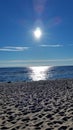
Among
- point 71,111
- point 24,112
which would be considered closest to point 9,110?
point 24,112

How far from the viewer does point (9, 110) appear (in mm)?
13461

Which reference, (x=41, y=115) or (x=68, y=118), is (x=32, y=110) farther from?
(x=68, y=118)

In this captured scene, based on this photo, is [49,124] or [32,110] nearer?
[49,124]

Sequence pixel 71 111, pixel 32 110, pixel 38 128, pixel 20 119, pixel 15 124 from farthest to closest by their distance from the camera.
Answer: pixel 32 110 → pixel 71 111 → pixel 20 119 → pixel 15 124 → pixel 38 128

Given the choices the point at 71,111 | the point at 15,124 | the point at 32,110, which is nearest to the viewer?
the point at 15,124

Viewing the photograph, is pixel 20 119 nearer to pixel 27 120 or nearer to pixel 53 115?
pixel 27 120

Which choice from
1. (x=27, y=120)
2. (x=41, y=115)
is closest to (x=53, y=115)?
(x=41, y=115)

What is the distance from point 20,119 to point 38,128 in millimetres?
1893

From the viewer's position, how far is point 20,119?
11.0 metres

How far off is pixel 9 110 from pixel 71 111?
13.1 feet

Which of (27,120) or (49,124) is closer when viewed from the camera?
(49,124)

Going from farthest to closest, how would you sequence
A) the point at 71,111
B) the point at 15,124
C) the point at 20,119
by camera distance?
the point at 71,111, the point at 20,119, the point at 15,124

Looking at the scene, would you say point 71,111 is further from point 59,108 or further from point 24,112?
point 24,112

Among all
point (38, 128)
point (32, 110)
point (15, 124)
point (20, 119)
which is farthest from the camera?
point (32, 110)
